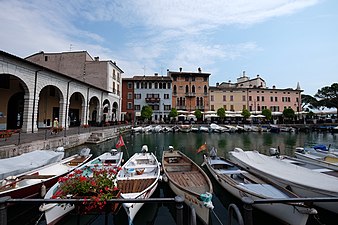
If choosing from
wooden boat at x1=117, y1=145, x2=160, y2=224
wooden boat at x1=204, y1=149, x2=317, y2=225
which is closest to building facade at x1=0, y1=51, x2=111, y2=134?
wooden boat at x1=117, y1=145, x2=160, y2=224

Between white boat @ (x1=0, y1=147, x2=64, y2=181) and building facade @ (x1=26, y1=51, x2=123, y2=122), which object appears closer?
white boat @ (x1=0, y1=147, x2=64, y2=181)

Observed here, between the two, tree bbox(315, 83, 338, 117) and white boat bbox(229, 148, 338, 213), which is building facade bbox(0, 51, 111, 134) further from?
tree bbox(315, 83, 338, 117)

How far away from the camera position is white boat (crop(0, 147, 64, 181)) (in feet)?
22.0

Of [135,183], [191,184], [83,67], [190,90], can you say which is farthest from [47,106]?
[190,90]

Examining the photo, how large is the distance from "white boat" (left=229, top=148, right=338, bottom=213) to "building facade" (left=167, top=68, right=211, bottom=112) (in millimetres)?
36782

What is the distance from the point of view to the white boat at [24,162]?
22.0 feet

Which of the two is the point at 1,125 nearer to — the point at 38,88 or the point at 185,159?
the point at 38,88

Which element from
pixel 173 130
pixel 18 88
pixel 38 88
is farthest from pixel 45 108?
pixel 173 130

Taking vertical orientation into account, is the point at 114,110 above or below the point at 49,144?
above

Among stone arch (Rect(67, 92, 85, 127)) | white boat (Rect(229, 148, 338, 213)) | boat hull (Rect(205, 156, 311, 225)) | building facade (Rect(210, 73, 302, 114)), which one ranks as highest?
building facade (Rect(210, 73, 302, 114))

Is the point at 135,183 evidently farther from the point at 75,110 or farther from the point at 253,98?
the point at 253,98

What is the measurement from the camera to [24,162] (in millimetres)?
7930

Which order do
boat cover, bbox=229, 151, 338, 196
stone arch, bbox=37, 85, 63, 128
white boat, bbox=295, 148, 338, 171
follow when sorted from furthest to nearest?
stone arch, bbox=37, 85, 63, 128, white boat, bbox=295, 148, 338, 171, boat cover, bbox=229, 151, 338, 196

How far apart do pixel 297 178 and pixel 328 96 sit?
61.9 metres
